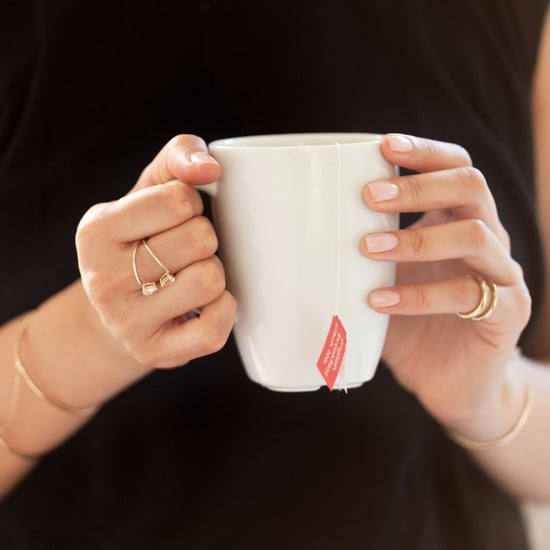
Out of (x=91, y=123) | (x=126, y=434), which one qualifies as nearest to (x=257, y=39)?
(x=91, y=123)

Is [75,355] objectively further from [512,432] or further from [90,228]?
[512,432]

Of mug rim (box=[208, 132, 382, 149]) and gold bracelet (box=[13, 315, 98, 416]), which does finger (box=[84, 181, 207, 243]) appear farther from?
gold bracelet (box=[13, 315, 98, 416])

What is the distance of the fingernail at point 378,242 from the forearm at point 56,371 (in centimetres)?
30

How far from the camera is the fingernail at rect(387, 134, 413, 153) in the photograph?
1.73 feet

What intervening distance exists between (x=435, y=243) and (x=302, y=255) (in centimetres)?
12

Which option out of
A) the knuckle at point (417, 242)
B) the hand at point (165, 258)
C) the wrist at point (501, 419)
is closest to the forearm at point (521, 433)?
the wrist at point (501, 419)

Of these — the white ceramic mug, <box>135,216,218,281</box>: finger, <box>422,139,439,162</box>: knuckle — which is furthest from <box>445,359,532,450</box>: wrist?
<box>135,216,218,281</box>: finger

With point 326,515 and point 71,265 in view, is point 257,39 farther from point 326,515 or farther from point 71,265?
point 326,515

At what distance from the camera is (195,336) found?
21.6 inches

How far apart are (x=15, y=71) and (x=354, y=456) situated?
67cm

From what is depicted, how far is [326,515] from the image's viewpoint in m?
0.85

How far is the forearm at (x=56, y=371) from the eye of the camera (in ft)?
2.23

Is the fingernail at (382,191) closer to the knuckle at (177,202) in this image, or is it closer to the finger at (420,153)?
the finger at (420,153)

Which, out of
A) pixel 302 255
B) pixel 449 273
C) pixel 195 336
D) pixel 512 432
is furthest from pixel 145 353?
pixel 512 432
